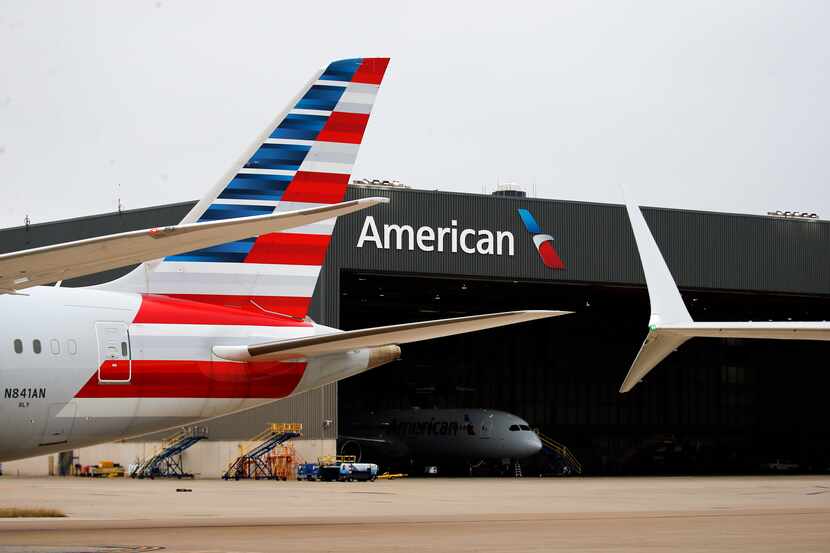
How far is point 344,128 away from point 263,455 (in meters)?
34.6

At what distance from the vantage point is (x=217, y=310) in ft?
62.3

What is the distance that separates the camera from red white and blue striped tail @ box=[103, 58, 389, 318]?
19.4m

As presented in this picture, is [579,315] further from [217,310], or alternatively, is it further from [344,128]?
[217,310]

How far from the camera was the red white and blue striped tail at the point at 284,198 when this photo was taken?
19.4 metres

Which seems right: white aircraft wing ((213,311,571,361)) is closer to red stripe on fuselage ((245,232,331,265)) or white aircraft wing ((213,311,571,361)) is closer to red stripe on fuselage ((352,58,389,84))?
red stripe on fuselage ((245,232,331,265))

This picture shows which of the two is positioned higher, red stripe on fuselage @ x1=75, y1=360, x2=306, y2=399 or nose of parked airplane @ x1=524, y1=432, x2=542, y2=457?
red stripe on fuselage @ x1=75, y1=360, x2=306, y2=399

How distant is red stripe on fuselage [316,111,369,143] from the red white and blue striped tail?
0.02 metres

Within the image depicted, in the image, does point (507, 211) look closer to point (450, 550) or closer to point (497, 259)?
point (497, 259)

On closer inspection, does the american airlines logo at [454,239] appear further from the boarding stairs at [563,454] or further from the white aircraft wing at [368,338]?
the white aircraft wing at [368,338]

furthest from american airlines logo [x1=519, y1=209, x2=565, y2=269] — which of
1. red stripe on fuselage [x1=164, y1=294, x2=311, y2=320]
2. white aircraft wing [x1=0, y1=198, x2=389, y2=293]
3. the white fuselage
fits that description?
white aircraft wing [x1=0, y1=198, x2=389, y2=293]

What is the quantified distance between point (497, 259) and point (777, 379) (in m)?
32.9

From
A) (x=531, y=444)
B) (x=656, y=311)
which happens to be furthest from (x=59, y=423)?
(x=531, y=444)

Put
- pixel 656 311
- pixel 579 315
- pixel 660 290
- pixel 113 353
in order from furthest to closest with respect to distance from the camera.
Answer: pixel 579 315, pixel 660 290, pixel 656 311, pixel 113 353

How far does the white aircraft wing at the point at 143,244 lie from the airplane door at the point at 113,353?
10.4 ft
